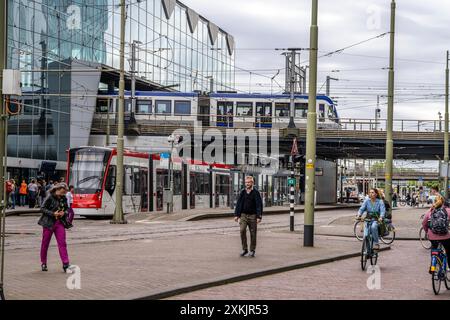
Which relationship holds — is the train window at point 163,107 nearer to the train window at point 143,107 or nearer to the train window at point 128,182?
the train window at point 143,107

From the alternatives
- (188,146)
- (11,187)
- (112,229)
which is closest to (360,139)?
(188,146)

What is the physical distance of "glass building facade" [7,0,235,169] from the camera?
46969mm

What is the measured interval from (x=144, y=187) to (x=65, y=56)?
17.2 meters

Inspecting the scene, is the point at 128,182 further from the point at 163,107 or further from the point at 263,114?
the point at 263,114

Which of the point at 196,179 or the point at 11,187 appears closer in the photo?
the point at 11,187

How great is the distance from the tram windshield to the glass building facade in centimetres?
581

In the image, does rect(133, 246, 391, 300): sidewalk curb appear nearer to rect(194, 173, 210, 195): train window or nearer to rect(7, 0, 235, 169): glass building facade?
rect(7, 0, 235, 169): glass building facade

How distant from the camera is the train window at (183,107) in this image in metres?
54.8

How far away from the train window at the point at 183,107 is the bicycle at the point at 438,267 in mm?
43251

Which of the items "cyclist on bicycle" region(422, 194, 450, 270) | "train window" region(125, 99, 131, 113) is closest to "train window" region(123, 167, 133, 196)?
"train window" region(125, 99, 131, 113)

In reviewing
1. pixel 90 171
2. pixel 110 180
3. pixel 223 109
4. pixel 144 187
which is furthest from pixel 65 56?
pixel 110 180
